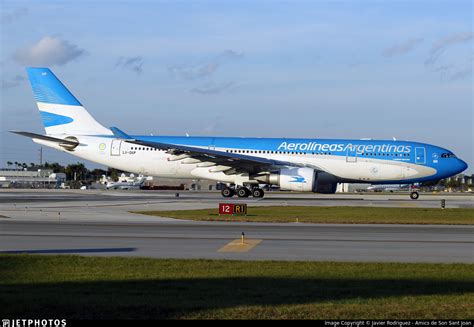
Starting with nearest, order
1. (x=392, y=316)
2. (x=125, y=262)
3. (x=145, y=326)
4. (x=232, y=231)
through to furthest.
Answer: (x=145, y=326)
(x=392, y=316)
(x=125, y=262)
(x=232, y=231)

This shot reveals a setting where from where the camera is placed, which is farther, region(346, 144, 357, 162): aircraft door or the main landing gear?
the main landing gear

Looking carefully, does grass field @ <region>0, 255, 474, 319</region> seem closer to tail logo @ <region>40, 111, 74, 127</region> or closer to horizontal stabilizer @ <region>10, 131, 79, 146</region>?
horizontal stabilizer @ <region>10, 131, 79, 146</region>

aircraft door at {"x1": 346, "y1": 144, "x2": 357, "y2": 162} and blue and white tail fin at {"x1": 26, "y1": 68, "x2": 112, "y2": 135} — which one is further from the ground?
blue and white tail fin at {"x1": 26, "y1": 68, "x2": 112, "y2": 135}

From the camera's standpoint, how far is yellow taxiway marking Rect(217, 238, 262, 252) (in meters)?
18.8

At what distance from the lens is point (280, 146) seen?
165 ft

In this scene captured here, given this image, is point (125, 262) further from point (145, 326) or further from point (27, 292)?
point (145, 326)

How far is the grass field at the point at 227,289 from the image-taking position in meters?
10.3

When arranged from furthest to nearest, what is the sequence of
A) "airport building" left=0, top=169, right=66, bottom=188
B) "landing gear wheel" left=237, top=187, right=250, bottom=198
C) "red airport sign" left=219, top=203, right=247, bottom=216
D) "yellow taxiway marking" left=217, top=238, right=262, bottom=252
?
"airport building" left=0, top=169, right=66, bottom=188, "landing gear wheel" left=237, top=187, right=250, bottom=198, "red airport sign" left=219, top=203, right=247, bottom=216, "yellow taxiway marking" left=217, top=238, right=262, bottom=252

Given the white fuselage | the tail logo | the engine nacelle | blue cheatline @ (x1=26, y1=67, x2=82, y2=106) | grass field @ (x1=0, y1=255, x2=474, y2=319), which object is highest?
blue cheatline @ (x1=26, y1=67, x2=82, y2=106)

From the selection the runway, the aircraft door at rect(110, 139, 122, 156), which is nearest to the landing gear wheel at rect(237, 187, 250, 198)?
the aircraft door at rect(110, 139, 122, 156)

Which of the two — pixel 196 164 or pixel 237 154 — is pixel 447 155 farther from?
pixel 196 164

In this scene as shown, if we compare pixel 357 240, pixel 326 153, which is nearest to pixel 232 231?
pixel 357 240

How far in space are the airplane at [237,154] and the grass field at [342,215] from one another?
1056 cm

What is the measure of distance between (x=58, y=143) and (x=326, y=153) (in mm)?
18173
